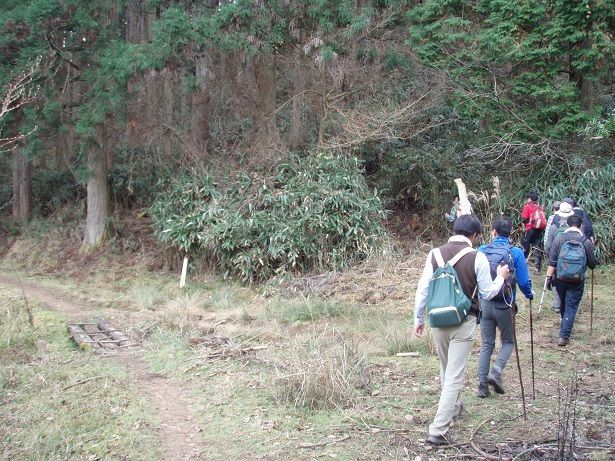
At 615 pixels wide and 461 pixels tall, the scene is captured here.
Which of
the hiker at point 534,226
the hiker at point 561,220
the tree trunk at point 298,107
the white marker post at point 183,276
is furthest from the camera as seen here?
the tree trunk at point 298,107

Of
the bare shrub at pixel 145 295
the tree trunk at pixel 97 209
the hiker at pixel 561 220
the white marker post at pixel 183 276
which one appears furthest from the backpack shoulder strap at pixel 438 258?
the tree trunk at pixel 97 209

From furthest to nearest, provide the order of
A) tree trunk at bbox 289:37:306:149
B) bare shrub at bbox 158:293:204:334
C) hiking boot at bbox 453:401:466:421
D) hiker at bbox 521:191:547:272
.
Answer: tree trunk at bbox 289:37:306:149 < hiker at bbox 521:191:547:272 < bare shrub at bbox 158:293:204:334 < hiking boot at bbox 453:401:466:421

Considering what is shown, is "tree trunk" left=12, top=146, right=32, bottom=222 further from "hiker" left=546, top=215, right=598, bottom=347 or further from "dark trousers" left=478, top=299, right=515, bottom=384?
"dark trousers" left=478, top=299, right=515, bottom=384

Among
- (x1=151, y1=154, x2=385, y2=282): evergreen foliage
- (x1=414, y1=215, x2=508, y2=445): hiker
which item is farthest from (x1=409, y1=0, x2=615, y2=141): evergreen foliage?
(x1=414, y1=215, x2=508, y2=445): hiker

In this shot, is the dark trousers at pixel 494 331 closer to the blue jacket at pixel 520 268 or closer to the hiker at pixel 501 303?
the hiker at pixel 501 303

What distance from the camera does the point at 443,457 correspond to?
15.1 feet

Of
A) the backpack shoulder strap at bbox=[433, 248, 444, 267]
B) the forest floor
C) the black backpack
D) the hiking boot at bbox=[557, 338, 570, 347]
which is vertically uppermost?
the black backpack

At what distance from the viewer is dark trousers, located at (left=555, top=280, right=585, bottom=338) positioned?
7.73 meters

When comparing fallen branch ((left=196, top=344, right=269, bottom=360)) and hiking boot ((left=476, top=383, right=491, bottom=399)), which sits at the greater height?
hiking boot ((left=476, top=383, right=491, bottom=399))

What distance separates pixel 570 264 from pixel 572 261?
4cm

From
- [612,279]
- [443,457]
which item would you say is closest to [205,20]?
[612,279]

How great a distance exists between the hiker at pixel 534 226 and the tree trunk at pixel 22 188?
1485cm

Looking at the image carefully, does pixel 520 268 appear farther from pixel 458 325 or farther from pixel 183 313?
pixel 183 313

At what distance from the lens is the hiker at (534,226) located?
12.5 metres
